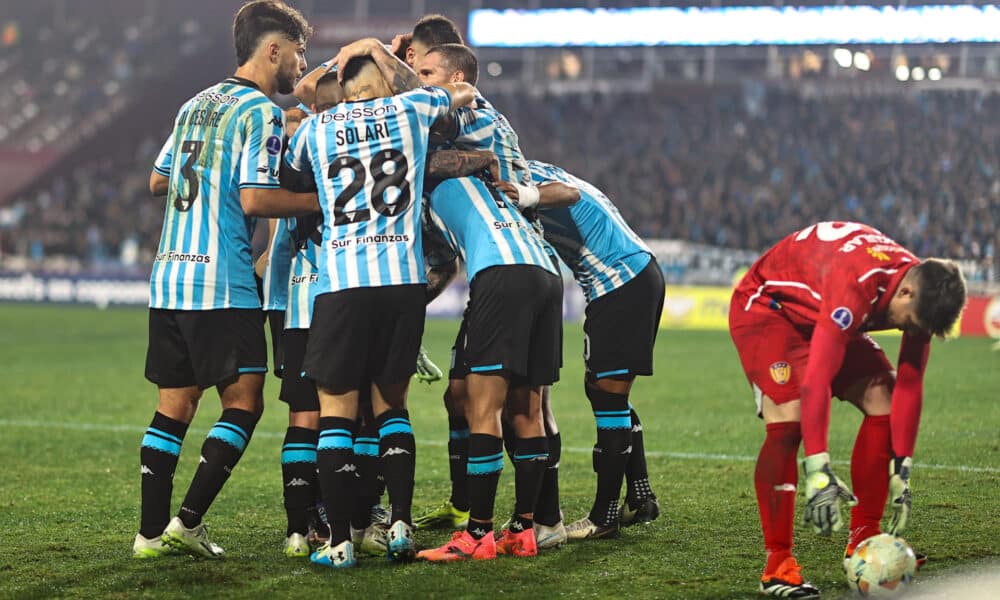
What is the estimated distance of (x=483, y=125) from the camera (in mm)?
5156

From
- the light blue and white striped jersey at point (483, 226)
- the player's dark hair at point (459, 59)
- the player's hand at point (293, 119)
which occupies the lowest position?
the light blue and white striped jersey at point (483, 226)

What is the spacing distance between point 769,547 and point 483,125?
7.08 feet

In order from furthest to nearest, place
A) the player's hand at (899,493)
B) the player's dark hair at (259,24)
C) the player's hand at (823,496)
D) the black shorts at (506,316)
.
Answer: the player's dark hair at (259,24), the black shorts at (506,316), the player's hand at (899,493), the player's hand at (823,496)

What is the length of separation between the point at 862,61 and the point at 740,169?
12.4ft

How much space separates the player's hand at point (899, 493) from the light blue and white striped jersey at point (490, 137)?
2.01 metres

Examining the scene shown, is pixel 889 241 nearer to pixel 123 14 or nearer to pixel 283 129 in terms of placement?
pixel 283 129

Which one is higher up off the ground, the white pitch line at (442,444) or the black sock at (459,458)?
the black sock at (459,458)

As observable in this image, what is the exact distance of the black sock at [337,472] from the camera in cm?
468

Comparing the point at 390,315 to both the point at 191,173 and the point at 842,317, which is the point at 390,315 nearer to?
the point at 191,173

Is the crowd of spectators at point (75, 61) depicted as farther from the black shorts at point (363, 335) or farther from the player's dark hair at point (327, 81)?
the black shorts at point (363, 335)

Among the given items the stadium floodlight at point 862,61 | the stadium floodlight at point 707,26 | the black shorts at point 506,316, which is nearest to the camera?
the black shorts at point 506,316

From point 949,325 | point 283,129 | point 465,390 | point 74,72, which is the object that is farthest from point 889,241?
point 74,72

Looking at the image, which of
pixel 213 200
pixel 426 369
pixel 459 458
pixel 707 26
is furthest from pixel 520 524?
pixel 707 26

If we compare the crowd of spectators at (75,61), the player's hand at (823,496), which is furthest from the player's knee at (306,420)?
the crowd of spectators at (75,61)
